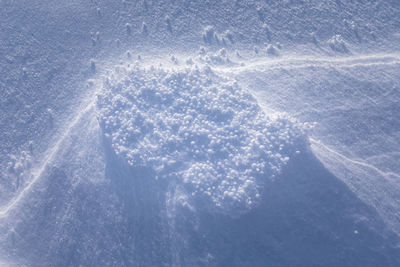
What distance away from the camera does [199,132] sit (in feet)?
14.4

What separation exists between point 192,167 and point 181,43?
2.61 m

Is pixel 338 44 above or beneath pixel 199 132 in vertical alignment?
above

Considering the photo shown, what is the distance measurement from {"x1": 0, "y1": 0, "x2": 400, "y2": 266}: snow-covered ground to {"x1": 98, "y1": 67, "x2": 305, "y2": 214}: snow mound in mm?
21

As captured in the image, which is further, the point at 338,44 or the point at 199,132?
the point at 338,44

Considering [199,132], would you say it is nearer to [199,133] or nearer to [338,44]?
[199,133]

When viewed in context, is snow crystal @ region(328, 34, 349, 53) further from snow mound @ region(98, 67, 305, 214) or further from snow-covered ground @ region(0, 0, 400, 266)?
snow mound @ region(98, 67, 305, 214)

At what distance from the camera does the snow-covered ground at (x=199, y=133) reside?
3986 millimetres

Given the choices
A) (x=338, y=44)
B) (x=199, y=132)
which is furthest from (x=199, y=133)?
(x=338, y=44)

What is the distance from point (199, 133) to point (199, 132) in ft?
0.05

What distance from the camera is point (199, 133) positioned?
4.38 meters

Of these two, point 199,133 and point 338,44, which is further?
point 338,44

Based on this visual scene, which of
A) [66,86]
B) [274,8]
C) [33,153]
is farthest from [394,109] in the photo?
[33,153]

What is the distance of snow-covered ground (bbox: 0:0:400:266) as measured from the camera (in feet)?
13.1

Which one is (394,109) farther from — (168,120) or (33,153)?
(33,153)
